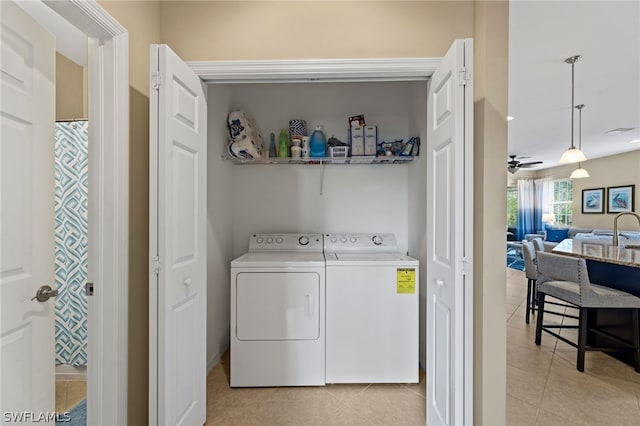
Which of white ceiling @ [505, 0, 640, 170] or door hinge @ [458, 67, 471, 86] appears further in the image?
white ceiling @ [505, 0, 640, 170]

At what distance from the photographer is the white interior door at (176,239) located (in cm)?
132

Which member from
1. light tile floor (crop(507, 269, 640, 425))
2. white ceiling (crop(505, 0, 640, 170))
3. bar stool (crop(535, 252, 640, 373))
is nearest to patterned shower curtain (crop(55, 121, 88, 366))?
light tile floor (crop(507, 269, 640, 425))

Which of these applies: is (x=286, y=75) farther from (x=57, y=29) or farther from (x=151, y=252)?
(x=57, y=29)

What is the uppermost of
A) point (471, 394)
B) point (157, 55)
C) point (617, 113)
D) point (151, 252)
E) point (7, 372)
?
point (617, 113)

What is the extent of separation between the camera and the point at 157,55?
1325 millimetres

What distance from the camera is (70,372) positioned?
7.15 feet

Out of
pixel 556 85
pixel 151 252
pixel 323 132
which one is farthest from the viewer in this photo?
pixel 556 85

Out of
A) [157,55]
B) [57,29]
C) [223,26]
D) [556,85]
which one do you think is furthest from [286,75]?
[556,85]

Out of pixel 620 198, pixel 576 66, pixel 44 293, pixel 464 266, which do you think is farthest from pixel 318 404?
pixel 620 198

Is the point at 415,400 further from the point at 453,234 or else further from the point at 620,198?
the point at 620,198

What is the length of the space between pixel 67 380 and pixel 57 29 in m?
2.34

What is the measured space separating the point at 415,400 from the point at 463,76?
1991mm

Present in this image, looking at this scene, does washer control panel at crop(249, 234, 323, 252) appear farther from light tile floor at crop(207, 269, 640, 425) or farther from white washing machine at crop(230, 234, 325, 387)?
light tile floor at crop(207, 269, 640, 425)

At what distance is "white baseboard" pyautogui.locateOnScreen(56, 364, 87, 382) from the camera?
218 cm
